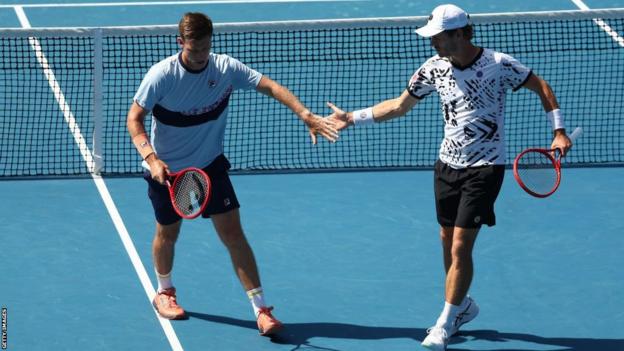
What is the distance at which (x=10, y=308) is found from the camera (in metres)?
9.19

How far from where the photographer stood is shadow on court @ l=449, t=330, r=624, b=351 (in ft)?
28.6

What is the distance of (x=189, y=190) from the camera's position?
28.1 feet

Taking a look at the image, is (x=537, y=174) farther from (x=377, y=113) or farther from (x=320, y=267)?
(x=320, y=267)

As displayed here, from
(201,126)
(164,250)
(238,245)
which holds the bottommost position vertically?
(164,250)

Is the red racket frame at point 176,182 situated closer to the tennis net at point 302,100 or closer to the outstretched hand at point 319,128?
the outstretched hand at point 319,128

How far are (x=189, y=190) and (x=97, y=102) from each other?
3.74 meters

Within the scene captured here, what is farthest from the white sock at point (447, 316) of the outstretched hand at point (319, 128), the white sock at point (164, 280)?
the white sock at point (164, 280)

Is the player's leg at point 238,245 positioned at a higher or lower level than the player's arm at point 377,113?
lower

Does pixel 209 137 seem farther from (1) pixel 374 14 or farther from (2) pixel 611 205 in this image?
(1) pixel 374 14

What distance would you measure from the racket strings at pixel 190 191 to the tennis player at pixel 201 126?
0.15 meters

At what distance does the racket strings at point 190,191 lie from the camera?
335 inches

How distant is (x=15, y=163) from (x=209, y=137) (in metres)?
3.95

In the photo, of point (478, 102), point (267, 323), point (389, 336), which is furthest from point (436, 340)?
point (478, 102)

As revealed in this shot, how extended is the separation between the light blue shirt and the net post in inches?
127
